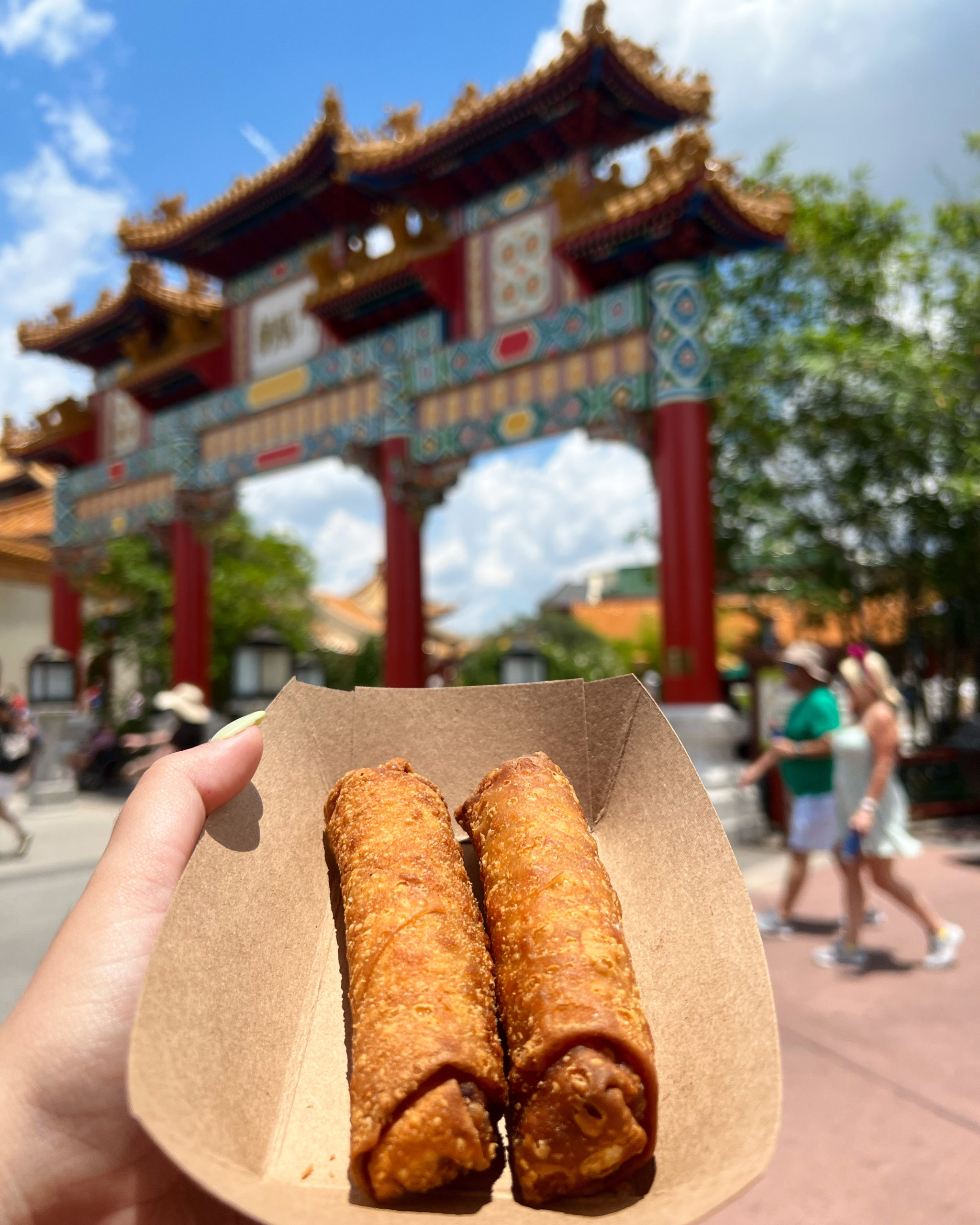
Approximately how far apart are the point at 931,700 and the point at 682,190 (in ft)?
27.8

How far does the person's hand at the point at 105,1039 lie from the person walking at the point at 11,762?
742 centimetres

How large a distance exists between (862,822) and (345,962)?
3757 mm

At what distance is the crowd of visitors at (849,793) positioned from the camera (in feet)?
15.1

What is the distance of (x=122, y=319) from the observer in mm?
14492

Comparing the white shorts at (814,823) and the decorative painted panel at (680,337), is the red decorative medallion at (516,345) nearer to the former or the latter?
the decorative painted panel at (680,337)

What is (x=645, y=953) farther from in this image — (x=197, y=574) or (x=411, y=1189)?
(x=197, y=574)

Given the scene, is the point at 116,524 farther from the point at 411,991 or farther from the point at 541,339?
the point at 411,991

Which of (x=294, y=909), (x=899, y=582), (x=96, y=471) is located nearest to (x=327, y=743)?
(x=294, y=909)

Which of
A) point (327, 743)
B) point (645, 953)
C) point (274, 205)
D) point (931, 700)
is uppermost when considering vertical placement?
point (274, 205)

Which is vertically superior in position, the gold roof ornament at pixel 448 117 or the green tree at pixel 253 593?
the gold roof ornament at pixel 448 117

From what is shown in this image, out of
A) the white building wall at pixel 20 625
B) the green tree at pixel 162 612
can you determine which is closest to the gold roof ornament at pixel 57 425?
the green tree at pixel 162 612

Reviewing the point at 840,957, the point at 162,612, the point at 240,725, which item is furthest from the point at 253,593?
the point at 240,725

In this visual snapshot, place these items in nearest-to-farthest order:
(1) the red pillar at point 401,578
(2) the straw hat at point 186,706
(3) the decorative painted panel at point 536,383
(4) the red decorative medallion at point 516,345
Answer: (2) the straw hat at point 186,706, (3) the decorative painted panel at point 536,383, (4) the red decorative medallion at point 516,345, (1) the red pillar at point 401,578

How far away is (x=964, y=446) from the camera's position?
9.05 m
